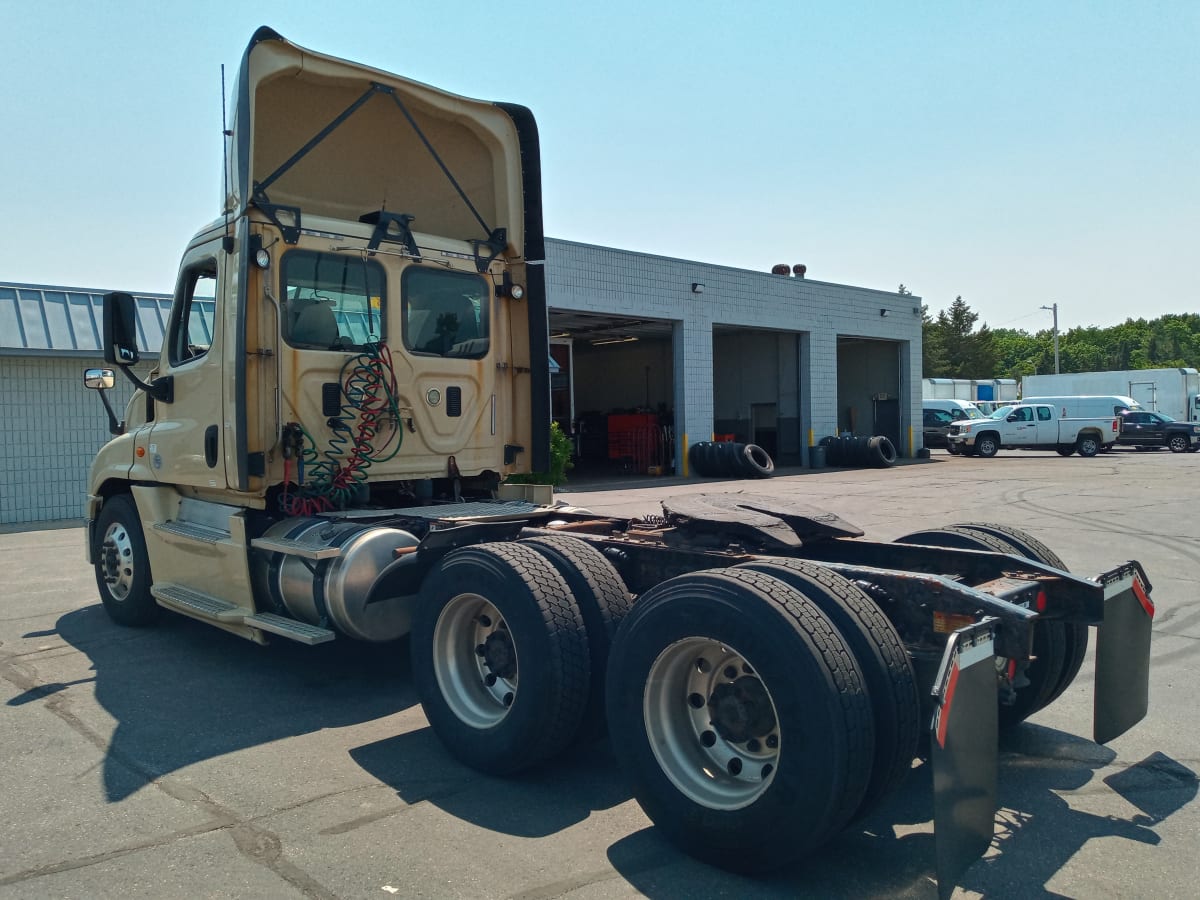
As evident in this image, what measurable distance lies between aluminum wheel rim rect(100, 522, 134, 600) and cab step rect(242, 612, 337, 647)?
2.14m

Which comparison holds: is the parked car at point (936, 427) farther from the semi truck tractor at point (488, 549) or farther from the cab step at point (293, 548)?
the cab step at point (293, 548)

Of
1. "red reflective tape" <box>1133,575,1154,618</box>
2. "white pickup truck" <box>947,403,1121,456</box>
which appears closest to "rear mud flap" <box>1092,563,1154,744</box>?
"red reflective tape" <box>1133,575,1154,618</box>

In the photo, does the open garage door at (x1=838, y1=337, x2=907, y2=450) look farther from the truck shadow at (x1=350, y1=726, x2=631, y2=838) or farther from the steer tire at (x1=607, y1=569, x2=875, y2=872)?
the steer tire at (x1=607, y1=569, x2=875, y2=872)

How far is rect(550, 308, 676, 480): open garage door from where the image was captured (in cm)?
2800

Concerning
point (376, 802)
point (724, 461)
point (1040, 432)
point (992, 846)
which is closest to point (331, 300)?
point (376, 802)

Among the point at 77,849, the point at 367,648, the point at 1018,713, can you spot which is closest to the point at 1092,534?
the point at 1018,713

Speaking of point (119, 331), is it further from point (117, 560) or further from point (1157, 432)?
point (1157, 432)

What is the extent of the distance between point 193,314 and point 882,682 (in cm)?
555

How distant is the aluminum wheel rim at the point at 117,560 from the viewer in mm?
7430

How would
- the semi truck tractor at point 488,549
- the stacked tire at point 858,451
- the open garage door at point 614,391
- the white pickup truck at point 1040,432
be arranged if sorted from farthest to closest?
the white pickup truck at point 1040,432, the stacked tire at point 858,451, the open garage door at point 614,391, the semi truck tractor at point 488,549

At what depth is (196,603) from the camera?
6293 mm

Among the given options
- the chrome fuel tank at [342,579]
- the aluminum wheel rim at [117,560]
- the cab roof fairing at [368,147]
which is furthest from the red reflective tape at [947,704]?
the aluminum wheel rim at [117,560]

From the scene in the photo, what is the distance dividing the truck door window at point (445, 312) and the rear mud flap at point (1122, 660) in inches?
177

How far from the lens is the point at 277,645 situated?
701 centimetres
